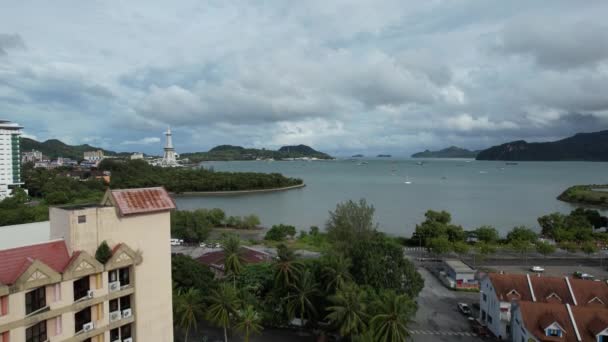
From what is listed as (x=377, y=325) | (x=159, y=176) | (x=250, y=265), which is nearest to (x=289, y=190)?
(x=159, y=176)

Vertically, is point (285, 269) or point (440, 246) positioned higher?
point (285, 269)

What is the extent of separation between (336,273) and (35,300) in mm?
9814

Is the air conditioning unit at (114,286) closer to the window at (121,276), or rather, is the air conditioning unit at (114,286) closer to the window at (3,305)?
the window at (121,276)

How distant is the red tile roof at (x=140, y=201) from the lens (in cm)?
876

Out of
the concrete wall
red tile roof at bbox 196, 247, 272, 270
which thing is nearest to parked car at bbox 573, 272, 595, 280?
red tile roof at bbox 196, 247, 272, 270

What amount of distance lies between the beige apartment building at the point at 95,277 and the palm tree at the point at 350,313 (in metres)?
5.41

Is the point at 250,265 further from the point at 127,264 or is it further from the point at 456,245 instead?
the point at 456,245

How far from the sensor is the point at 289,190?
72.9 metres

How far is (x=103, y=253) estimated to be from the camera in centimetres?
841

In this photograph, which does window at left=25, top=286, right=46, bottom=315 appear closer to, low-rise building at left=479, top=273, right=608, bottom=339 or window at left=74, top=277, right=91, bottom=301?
window at left=74, top=277, right=91, bottom=301

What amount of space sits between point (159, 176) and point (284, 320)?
70.4 metres

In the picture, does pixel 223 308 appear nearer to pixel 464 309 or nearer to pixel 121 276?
pixel 121 276

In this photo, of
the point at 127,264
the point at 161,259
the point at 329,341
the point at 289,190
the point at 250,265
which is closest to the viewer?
the point at 127,264

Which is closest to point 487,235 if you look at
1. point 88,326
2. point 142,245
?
point 142,245
